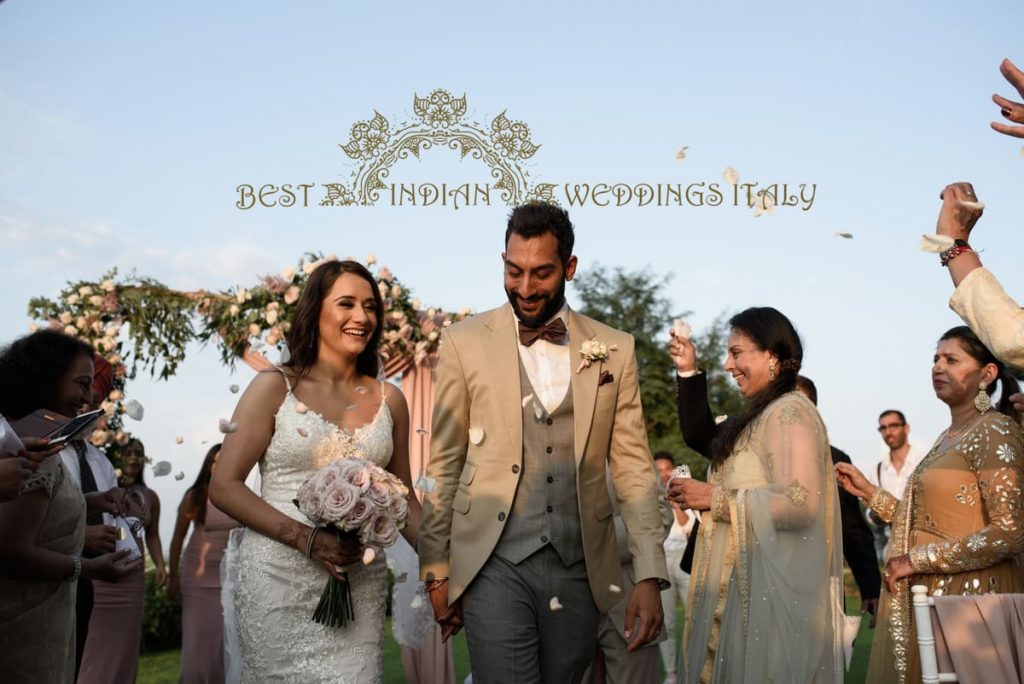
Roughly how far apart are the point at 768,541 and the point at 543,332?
1540mm

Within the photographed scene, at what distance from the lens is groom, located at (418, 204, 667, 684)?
4.14 meters

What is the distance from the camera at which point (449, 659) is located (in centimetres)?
893

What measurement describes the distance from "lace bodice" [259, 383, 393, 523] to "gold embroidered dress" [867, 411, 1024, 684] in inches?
106

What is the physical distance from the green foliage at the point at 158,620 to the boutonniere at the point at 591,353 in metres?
12.1

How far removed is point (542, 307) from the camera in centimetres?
440

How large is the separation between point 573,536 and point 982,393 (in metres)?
2.49

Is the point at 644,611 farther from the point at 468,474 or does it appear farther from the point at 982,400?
the point at 982,400

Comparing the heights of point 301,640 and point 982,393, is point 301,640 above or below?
below

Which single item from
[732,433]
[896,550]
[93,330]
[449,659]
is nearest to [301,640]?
[732,433]

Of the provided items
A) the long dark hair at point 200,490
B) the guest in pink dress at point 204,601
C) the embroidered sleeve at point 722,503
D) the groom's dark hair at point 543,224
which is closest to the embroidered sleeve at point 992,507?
the embroidered sleeve at point 722,503

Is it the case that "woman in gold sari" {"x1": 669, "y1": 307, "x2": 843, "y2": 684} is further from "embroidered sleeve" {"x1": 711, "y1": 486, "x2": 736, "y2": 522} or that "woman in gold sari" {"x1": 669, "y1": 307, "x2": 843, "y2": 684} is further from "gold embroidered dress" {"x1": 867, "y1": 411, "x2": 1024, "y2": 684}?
"gold embroidered dress" {"x1": 867, "y1": 411, "x2": 1024, "y2": 684}

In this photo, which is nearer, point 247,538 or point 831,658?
point 247,538

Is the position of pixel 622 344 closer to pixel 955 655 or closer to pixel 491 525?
pixel 491 525

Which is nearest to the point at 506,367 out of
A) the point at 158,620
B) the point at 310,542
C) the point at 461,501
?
the point at 461,501
